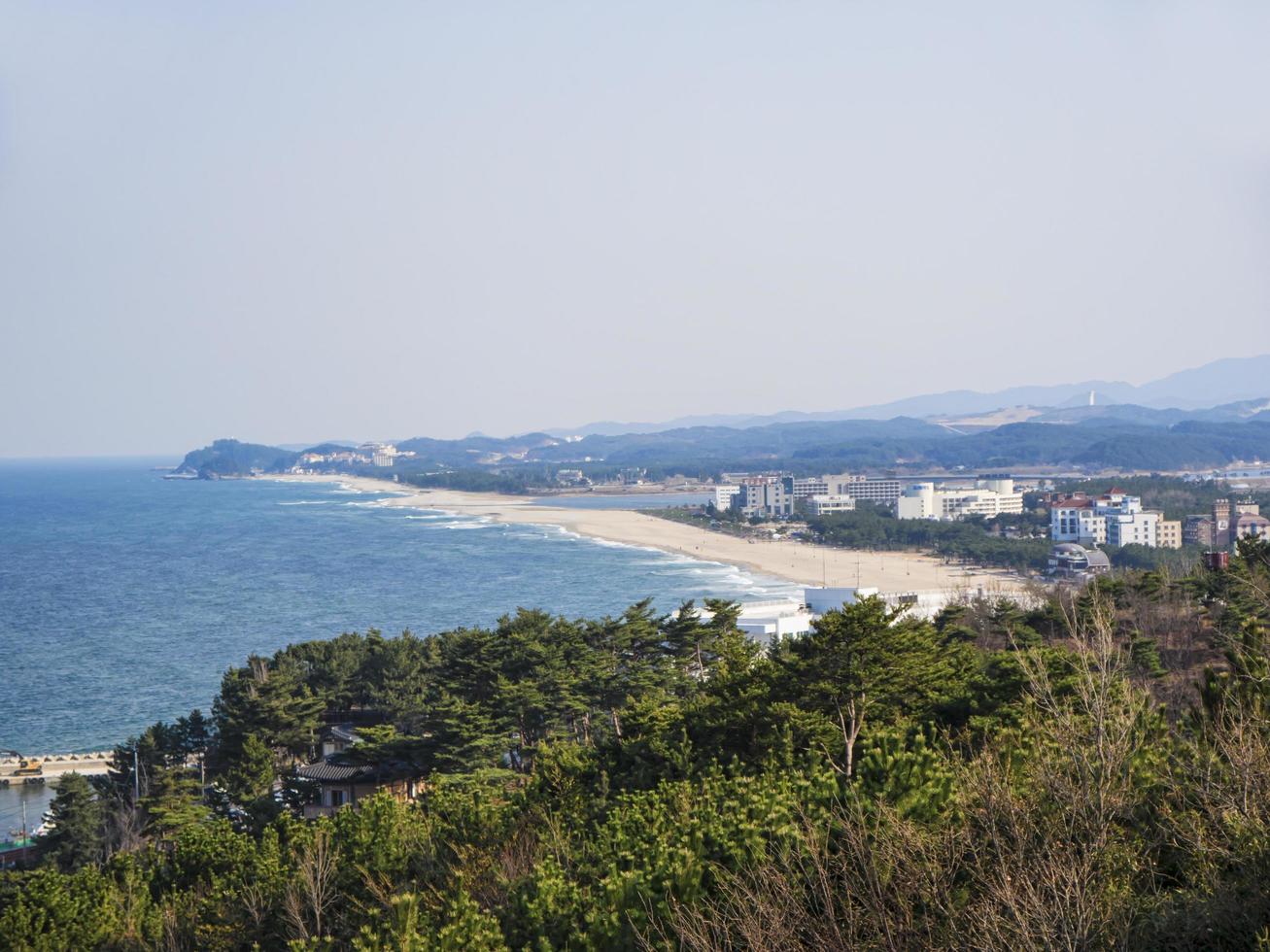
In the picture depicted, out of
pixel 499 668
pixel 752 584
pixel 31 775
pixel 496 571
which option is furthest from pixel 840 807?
pixel 496 571

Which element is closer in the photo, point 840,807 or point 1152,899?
point 1152,899

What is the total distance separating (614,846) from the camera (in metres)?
5.85

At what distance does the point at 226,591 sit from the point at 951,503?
35.7m

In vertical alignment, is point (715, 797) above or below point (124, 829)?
above

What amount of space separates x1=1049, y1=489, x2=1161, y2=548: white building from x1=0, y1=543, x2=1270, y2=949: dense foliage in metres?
28.1

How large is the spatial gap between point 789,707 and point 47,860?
8375 mm

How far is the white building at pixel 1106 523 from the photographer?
40656 millimetres

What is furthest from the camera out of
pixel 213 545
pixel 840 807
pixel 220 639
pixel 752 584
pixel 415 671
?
pixel 213 545

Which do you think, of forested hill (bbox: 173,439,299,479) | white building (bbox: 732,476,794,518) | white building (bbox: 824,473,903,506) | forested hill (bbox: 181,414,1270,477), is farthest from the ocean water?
forested hill (bbox: 173,439,299,479)

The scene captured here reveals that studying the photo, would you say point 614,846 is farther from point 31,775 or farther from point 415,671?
point 31,775

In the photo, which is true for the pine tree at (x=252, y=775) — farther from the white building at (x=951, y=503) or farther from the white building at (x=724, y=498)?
the white building at (x=724, y=498)

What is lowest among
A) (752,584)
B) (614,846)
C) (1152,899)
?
(752,584)

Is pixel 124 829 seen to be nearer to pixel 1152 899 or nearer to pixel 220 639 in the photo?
pixel 1152 899

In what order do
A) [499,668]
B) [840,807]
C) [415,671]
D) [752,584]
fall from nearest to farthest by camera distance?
[840,807], [499,668], [415,671], [752,584]
